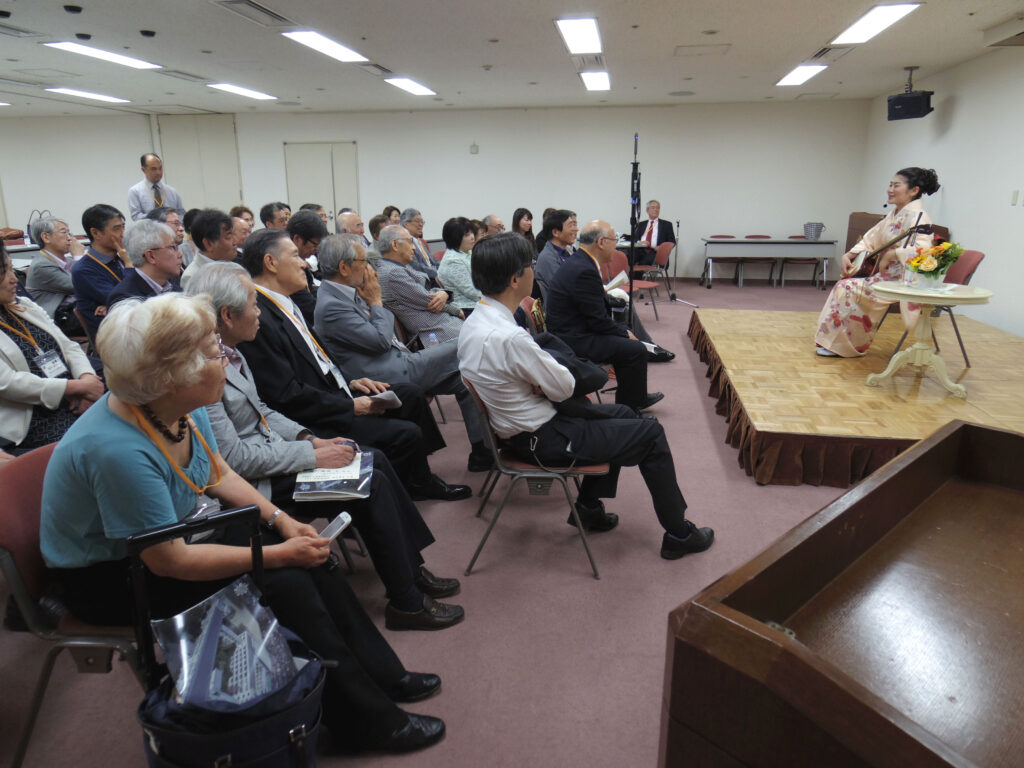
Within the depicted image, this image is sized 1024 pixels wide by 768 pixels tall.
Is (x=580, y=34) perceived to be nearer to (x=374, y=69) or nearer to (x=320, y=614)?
(x=374, y=69)

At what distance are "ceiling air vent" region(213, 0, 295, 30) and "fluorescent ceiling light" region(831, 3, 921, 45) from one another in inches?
190

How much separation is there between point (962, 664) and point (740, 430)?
2.67 m

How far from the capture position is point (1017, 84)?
5906 millimetres

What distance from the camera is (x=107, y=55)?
22.4 feet

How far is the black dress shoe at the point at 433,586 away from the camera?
226 cm

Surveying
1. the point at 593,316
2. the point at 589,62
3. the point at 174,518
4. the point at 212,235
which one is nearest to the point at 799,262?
the point at 589,62

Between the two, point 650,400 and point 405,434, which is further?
point 650,400

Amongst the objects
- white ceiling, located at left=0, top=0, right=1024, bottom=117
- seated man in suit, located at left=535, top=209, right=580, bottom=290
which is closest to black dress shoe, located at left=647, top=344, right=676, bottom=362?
seated man in suit, located at left=535, top=209, right=580, bottom=290

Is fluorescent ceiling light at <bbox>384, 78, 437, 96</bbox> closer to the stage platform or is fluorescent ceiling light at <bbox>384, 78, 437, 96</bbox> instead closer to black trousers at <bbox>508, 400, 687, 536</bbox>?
the stage platform

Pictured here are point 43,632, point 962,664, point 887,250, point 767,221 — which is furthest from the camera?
point 767,221

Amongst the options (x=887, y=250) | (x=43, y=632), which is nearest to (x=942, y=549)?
(x=43, y=632)

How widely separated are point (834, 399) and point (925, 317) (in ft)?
3.13

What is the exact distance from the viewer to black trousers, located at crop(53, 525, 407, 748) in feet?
4.70

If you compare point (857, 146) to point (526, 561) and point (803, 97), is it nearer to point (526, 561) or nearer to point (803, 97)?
point (803, 97)
